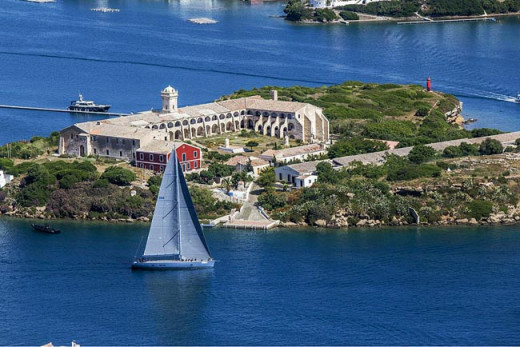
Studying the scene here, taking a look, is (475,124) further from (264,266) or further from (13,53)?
(13,53)

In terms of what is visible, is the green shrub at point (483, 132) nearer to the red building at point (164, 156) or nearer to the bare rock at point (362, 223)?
the bare rock at point (362, 223)

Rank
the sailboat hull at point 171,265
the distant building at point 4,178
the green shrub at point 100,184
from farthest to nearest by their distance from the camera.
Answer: the distant building at point 4,178 < the green shrub at point 100,184 < the sailboat hull at point 171,265

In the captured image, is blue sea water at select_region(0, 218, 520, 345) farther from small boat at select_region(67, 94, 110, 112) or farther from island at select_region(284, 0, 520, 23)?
island at select_region(284, 0, 520, 23)

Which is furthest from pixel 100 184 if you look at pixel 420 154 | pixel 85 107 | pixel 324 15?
pixel 324 15

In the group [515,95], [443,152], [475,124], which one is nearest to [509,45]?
[515,95]

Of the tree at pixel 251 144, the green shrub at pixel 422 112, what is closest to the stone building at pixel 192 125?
the tree at pixel 251 144

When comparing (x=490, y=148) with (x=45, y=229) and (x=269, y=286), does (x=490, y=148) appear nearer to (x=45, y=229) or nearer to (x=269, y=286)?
(x=269, y=286)
